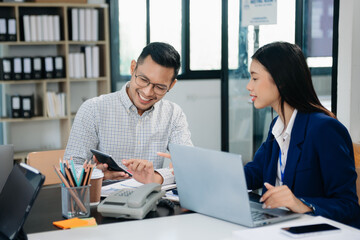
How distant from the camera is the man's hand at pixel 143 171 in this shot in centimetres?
191

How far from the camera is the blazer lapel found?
1.86 m

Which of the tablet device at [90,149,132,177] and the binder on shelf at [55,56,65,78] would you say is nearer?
the tablet device at [90,149,132,177]

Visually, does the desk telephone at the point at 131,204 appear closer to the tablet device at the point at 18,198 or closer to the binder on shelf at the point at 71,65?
the tablet device at the point at 18,198

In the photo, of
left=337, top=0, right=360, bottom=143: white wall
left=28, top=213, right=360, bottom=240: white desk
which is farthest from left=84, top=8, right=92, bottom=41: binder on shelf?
left=28, top=213, right=360, bottom=240: white desk

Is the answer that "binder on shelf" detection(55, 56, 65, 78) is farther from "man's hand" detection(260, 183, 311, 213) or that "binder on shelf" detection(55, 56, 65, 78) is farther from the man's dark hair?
"man's hand" detection(260, 183, 311, 213)

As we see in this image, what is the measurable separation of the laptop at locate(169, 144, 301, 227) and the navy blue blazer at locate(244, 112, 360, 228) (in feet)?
0.75

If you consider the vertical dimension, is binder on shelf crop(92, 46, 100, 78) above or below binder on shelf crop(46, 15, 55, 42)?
below

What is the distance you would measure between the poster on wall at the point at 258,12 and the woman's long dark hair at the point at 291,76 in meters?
2.27

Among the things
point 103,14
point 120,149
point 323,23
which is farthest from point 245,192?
point 103,14

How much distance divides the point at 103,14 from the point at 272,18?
1.61 meters

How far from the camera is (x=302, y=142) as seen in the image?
1.86m

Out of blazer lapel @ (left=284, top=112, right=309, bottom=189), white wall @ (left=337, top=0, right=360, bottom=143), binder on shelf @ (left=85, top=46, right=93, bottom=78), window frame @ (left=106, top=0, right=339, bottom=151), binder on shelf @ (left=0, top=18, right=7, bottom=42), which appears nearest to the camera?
blazer lapel @ (left=284, top=112, right=309, bottom=189)

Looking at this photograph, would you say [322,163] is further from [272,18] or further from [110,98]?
[272,18]

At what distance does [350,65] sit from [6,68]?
9.26 feet
